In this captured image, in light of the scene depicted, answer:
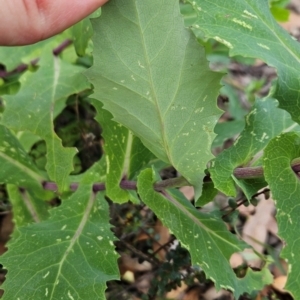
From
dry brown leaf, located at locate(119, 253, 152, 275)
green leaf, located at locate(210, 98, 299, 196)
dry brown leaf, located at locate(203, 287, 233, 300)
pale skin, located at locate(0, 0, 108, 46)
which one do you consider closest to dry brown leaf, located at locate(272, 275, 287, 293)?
dry brown leaf, located at locate(203, 287, 233, 300)

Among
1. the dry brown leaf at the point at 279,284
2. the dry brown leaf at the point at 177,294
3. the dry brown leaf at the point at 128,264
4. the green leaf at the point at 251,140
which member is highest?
the green leaf at the point at 251,140

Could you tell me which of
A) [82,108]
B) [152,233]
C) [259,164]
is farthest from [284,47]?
[82,108]

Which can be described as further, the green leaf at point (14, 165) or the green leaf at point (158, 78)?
the green leaf at point (14, 165)

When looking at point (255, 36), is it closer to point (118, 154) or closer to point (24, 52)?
point (118, 154)

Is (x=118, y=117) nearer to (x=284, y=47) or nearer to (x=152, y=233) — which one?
(x=284, y=47)

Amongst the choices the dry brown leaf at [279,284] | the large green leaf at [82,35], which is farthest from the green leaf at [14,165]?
the dry brown leaf at [279,284]

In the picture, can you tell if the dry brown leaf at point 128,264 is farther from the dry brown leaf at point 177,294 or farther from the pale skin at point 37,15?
the pale skin at point 37,15

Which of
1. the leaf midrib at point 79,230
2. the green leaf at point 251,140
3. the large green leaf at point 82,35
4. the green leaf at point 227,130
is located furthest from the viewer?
the green leaf at point 227,130
